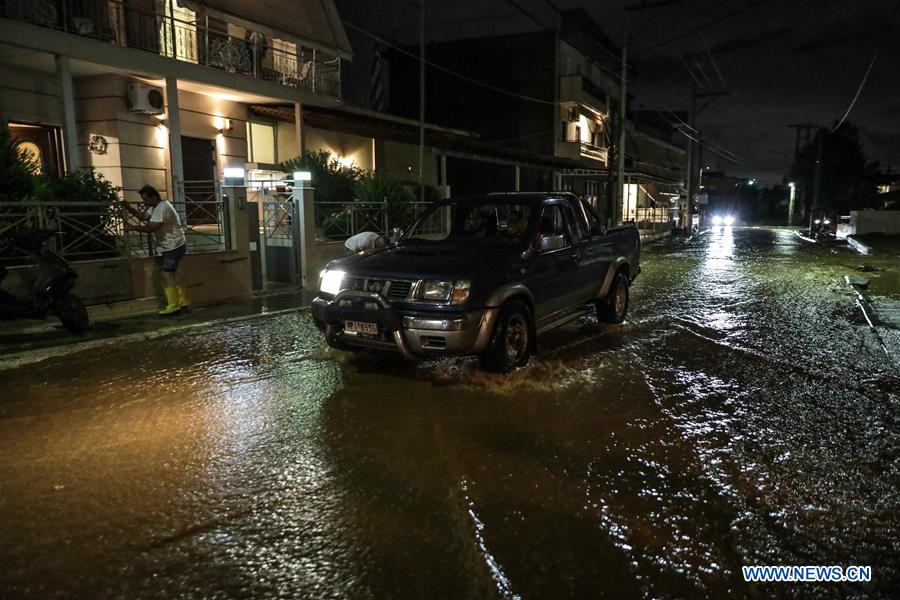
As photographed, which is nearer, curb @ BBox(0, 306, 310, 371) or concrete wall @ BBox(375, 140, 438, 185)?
curb @ BBox(0, 306, 310, 371)

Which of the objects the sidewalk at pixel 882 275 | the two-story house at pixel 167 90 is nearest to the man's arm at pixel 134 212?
the two-story house at pixel 167 90

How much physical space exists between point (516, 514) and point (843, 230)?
35362mm

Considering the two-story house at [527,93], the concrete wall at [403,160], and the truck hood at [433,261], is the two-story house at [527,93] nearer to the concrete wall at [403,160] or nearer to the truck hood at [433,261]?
the concrete wall at [403,160]

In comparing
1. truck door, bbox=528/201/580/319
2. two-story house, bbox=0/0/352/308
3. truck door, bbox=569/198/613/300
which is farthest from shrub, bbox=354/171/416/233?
truck door, bbox=528/201/580/319

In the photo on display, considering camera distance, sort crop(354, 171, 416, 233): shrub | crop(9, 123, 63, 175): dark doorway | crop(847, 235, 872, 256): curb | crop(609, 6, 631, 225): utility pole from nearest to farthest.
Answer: crop(9, 123, 63, 175): dark doorway → crop(354, 171, 416, 233): shrub → crop(847, 235, 872, 256): curb → crop(609, 6, 631, 225): utility pole

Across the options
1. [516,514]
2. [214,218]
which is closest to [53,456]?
[516,514]

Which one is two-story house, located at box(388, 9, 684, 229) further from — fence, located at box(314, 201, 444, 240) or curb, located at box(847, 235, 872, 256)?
fence, located at box(314, 201, 444, 240)

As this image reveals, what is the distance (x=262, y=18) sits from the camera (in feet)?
58.0

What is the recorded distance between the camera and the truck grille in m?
6.27

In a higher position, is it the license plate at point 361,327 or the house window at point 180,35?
the house window at point 180,35

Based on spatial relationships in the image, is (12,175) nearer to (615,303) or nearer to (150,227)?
(150,227)

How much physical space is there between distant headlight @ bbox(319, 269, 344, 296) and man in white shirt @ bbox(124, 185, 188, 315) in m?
4.10

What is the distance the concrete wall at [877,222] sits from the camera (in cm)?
2836

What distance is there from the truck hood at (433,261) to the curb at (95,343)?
132 inches
